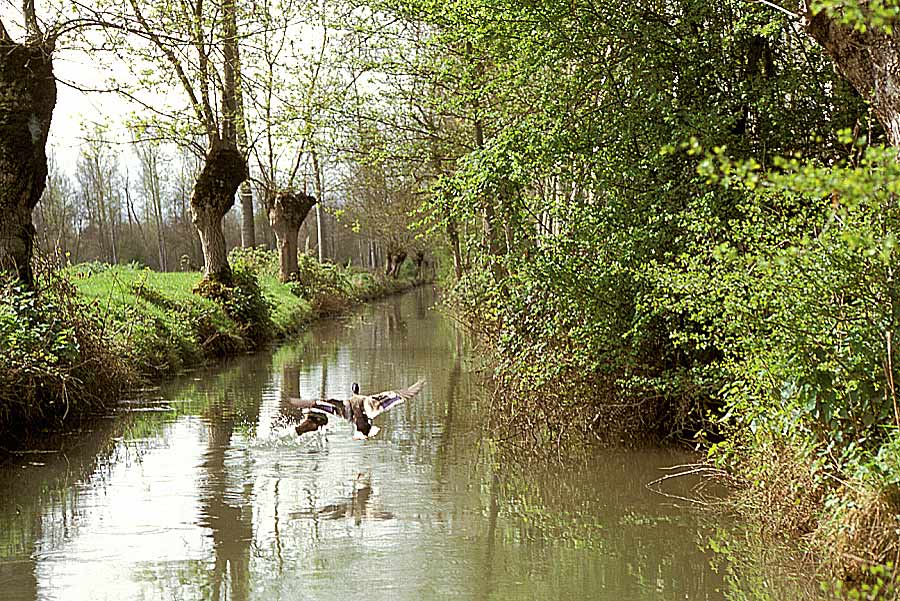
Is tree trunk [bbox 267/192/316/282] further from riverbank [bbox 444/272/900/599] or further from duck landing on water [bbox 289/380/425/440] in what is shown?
duck landing on water [bbox 289/380/425/440]

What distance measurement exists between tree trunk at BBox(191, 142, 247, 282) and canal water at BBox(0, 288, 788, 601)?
8491mm

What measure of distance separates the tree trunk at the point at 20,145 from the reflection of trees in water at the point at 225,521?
3571 millimetres

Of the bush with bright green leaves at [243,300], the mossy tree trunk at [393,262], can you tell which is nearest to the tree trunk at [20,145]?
the bush with bright green leaves at [243,300]

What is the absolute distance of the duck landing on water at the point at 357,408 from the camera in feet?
33.0

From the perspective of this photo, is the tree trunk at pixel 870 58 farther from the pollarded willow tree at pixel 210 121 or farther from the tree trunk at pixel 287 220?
the tree trunk at pixel 287 220

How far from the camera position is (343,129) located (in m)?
18.8

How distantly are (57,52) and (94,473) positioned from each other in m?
5.95

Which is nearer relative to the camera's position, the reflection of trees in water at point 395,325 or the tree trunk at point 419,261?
the reflection of trees in water at point 395,325

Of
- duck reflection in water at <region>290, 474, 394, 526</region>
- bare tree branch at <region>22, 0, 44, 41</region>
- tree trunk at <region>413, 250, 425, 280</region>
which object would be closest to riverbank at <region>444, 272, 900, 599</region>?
duck reflection in water at <region>290, 474, 394, 526</region>

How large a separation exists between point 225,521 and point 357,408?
2766 millimetres

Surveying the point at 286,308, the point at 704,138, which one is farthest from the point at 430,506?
the point at 286,308

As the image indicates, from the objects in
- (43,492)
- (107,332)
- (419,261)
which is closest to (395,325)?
(107,332)

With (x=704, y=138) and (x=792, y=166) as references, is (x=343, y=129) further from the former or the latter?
(x=792, y=166)

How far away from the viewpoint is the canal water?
6.48 m
